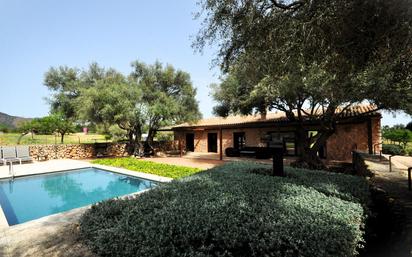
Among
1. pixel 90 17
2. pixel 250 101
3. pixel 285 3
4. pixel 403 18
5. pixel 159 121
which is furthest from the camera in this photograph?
pixel 159 121

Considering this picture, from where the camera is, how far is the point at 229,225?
3148mm

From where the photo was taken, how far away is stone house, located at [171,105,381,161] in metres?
15.8

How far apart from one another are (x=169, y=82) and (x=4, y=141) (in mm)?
18990

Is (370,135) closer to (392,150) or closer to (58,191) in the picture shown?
(392,150)

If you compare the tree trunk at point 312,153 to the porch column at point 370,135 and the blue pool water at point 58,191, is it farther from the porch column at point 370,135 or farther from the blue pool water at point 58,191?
the blue pool water at point 58,191

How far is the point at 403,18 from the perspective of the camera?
12.1 feet

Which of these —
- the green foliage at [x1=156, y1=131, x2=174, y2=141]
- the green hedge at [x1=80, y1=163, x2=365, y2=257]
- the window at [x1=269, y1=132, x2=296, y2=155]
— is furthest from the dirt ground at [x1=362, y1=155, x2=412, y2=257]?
the green foliage at [x1=156, y1=131, x2=174, y2=141]

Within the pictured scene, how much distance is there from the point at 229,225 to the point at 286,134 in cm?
1740

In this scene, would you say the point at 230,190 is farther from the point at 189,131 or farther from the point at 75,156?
the point at 189,131

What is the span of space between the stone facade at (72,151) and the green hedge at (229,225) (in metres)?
→ 18.7

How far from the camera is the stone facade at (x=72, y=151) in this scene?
766 inches

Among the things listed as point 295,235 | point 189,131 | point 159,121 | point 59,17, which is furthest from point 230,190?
point 189,131

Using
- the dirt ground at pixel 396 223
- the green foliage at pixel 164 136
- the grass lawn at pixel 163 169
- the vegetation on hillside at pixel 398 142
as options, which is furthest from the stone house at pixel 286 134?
the dirt ground at pixel 396 223

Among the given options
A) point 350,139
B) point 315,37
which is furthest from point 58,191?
point 350,139
